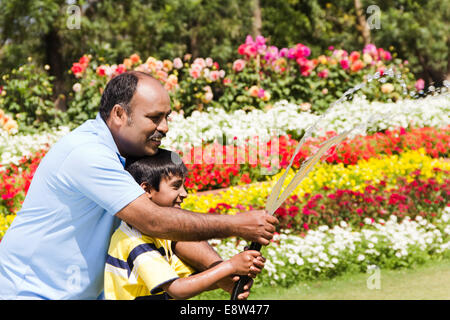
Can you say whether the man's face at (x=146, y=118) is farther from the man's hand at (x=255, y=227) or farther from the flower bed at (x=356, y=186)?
the flower bed at (x=356, y=186)

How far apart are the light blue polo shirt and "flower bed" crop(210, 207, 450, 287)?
274cm

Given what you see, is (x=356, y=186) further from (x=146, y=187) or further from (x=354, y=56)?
(x=354, y=56)

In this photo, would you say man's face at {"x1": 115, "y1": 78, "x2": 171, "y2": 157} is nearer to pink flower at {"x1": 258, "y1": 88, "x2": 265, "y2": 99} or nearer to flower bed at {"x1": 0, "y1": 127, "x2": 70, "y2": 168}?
flower bed at {"x1": 0, "y1": 127, "x2": 70, "y2": 168}

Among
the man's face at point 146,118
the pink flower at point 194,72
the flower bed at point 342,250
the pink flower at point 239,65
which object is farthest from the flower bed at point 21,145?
the man's face at point 146,118

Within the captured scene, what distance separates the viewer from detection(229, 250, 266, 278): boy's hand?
2.01 m

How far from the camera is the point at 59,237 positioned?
2.10 meters

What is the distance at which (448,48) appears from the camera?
19531 millimetres

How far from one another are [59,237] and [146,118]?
540mm

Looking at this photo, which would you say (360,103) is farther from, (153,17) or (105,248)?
(153,17)

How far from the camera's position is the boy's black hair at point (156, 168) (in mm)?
2225

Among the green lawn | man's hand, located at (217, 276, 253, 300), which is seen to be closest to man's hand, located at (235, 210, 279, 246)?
man's hand, located at (217, 276, 253, 300)

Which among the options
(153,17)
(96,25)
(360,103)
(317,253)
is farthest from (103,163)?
(153,17)

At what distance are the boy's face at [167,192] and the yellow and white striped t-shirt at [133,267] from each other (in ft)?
0.61
